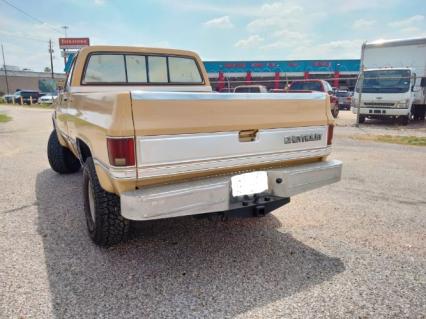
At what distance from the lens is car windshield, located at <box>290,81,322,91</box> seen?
49.4ft

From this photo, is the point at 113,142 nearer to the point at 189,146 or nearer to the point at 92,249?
the point at 189,146

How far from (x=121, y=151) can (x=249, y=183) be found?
3.42 feet

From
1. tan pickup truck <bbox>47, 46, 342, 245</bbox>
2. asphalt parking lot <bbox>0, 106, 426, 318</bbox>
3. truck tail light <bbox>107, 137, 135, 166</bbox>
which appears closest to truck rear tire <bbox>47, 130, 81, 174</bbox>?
asphalt parking lot <bbox>0, 106, 426, 318</bbox>

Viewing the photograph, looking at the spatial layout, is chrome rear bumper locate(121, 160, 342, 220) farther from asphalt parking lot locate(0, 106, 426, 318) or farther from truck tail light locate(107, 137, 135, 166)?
asphalt parking lot locate(0, 106, 426, 318)

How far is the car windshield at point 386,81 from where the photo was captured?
501 inches

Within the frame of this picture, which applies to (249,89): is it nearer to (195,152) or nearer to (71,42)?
(195,152)

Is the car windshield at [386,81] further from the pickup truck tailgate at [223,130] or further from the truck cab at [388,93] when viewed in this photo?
the pickup truck tailgate at [223,130]

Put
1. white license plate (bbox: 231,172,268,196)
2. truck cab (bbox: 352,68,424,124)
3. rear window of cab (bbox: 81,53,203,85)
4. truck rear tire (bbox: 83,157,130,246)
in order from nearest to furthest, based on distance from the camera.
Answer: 1. white license plate (bbox: 231,172,268,196)
2. truck rear tire (bbox: 83,157,130,246)
3. rear window of cab (bbox: 81,53,203,85)
4. truck cab (bbox: 352,68,424,124)

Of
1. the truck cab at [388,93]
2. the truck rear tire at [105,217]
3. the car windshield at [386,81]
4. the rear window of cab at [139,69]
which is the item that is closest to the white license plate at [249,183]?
the truck rear tire at [105,217]

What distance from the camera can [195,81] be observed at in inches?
194

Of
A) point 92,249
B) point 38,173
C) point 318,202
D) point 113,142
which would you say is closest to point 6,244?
point 92,249

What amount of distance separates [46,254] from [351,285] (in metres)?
2.59

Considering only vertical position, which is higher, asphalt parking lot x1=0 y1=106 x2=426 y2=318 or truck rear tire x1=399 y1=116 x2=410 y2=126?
truck rear tire x1=399 y1=116 x2=410 y2=126

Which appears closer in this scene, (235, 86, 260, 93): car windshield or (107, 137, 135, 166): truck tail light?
(107, 137, 135, 166): truck tail light
